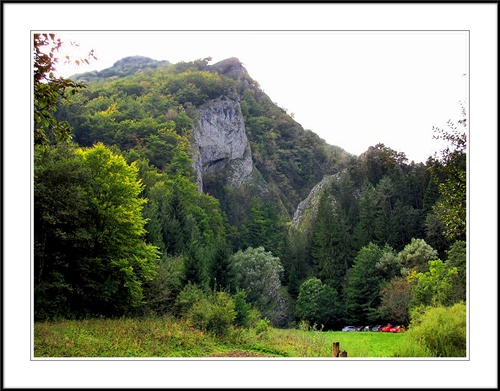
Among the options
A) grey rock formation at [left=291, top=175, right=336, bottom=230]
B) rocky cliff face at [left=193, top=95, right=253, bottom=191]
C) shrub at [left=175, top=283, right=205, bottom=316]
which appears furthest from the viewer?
rocky cliff face at [left=193, top=95, right=253, bottom=191]

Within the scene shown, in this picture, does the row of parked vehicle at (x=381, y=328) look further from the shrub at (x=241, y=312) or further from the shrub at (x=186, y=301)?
the shrub at (x=186, y=301)

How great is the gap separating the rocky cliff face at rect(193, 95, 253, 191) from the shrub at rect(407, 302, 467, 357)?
66606 mm

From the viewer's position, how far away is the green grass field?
46.7 feet

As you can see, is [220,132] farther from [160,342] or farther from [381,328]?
[160,342]

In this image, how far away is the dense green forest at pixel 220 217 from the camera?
65.4 feet

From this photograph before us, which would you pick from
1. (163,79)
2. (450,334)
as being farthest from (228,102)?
(450,334)

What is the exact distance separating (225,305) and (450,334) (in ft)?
30.8

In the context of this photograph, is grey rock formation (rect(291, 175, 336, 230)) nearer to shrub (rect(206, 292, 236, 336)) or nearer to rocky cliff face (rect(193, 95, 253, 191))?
rocky cliff face (rect(193, 95, 253, 191))

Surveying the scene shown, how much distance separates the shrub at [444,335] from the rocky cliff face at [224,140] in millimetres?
66606

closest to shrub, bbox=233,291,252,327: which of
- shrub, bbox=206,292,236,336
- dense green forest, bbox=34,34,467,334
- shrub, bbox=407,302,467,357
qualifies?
dense green forest, bbox=34,34,467,334

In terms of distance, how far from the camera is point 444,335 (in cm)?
1268

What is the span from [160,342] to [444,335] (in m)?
8.88

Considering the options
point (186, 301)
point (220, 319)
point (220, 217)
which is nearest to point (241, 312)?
point (186, 301)

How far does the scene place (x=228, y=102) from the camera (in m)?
88.0
